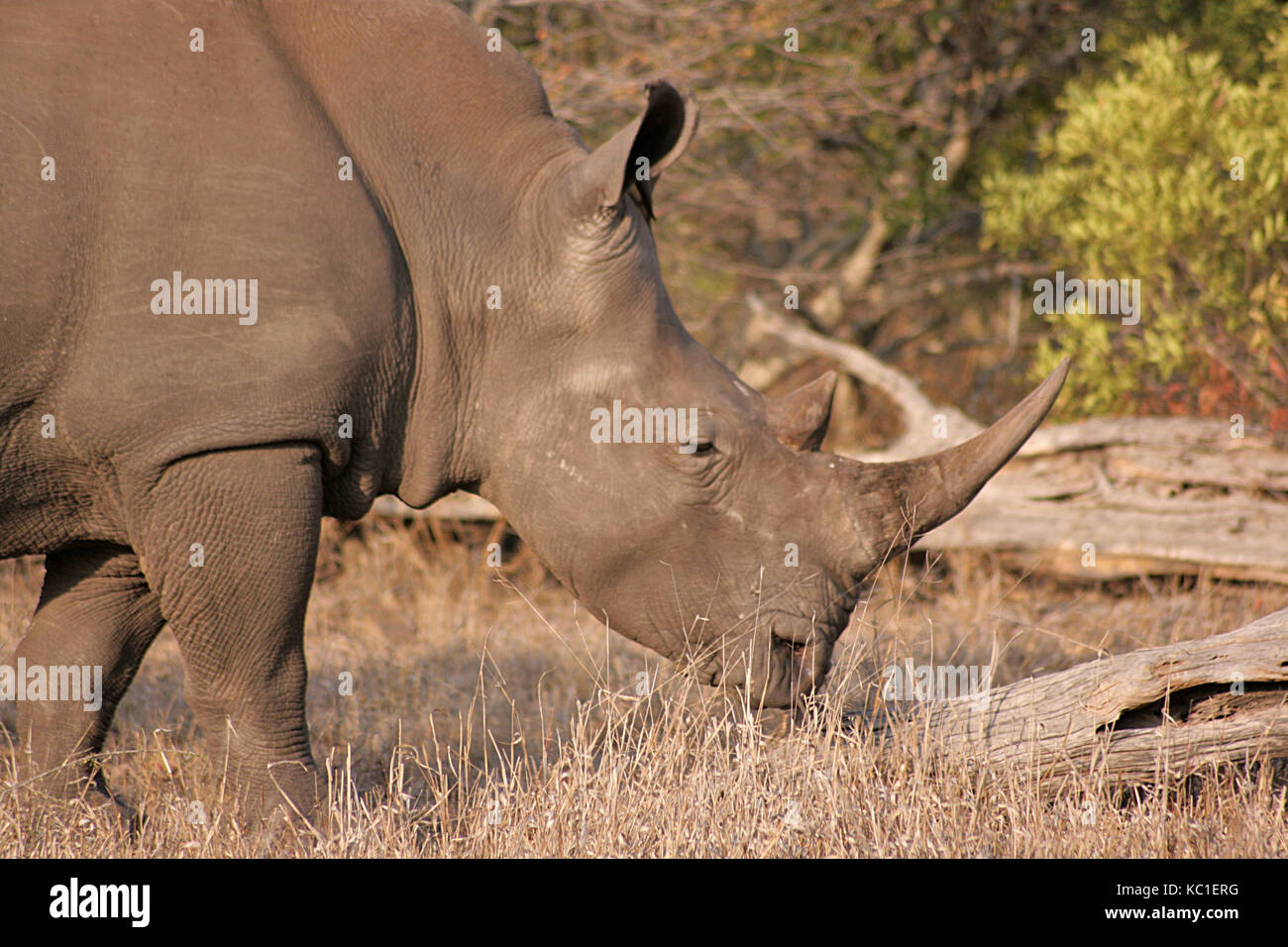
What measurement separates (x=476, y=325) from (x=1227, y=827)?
2.59 metres

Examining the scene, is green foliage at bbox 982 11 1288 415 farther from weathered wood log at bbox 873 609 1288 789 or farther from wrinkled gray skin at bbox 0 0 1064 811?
wrinkled gray skin at bbox 0 0 1064 811

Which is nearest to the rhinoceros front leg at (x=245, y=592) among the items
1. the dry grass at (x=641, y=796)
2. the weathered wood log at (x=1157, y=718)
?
the dry grass at (x=641, y=796)

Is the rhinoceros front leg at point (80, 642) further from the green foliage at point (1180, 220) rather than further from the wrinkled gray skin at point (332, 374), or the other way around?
the green foliage at point (1180, 220)

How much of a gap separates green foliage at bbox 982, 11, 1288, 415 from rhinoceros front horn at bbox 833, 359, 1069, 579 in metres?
3.50

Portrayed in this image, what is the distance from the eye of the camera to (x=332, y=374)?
358 cm

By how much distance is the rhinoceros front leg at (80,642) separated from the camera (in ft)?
14.1

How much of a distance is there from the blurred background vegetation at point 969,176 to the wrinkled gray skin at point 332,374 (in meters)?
3.92

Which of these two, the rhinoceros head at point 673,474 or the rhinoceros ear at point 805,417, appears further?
the rhinoceros ear at point 805,417

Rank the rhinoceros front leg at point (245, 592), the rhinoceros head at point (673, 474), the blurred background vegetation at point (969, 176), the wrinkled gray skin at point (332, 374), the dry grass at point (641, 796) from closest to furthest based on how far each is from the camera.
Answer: the wrinkled gray skin at point (332, 374)
the rhinoceros front leg at point (245, 592)
the dry grass at point (641, 796)
the rhinoceros head at point (673, 474)
the blurred background vegetation at point (969, 176)

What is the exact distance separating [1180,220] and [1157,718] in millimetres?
3890

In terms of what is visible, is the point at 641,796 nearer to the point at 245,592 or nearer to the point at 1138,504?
the point at 245,592

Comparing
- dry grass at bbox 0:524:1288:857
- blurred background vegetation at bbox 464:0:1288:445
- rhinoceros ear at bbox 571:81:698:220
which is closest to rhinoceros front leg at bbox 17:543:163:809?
dry grass at bbox 0:524:1288:857

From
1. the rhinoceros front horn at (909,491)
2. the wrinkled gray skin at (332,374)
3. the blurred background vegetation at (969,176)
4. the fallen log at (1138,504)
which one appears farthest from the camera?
the blurred background vegetation at (969,176)

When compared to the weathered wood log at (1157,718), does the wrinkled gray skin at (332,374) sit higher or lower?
higher
